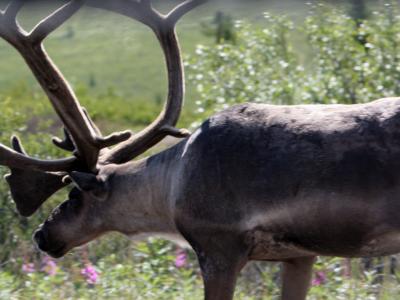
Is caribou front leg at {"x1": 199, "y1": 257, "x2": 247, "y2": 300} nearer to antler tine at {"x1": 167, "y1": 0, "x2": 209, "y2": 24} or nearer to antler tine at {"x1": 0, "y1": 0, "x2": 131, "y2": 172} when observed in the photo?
antler tine at {"x1": 0, "y1": 0, "x2": 131, "y2": 172}

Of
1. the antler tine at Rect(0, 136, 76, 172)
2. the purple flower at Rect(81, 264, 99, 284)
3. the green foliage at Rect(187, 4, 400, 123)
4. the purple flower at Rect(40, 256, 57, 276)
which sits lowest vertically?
the green foliage at Rect(187, 4, 400, 123)

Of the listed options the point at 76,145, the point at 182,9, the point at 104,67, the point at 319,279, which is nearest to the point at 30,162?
the point at 76,145

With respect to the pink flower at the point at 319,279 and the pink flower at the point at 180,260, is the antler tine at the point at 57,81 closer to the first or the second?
the pink flower at the point at 180,260

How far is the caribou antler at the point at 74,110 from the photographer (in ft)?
20.1

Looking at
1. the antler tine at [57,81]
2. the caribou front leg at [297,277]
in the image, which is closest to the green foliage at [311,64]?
the antler tine at [57,81]

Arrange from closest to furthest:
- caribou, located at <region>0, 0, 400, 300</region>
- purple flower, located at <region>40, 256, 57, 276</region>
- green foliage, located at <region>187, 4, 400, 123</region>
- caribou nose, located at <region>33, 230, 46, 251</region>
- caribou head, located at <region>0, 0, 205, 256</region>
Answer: caribou, located at <region>0, 0, 400, 300</region>
caribou head, located at <region>0, 0, 205, 256</region>
caribou nose, located at <region>33, 230, 46, 251</region>
purple flower, located at <region>40, 256, 57, 276</region>
green foliage, located at <region>187, 4, 400, 123</region>

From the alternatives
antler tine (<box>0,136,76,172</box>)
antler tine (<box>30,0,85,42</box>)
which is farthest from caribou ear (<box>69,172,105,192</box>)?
antler tine (<box>30,0,85,42</box>)

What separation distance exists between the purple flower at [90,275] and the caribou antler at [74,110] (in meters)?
0.55

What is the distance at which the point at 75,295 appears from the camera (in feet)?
21.9

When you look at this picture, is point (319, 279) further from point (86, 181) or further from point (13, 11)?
point (13, 11)

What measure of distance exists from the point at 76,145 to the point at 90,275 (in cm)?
94

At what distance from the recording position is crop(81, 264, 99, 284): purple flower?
6.80 metres

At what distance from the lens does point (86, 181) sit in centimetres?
606

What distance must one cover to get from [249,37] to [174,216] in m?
5.13
